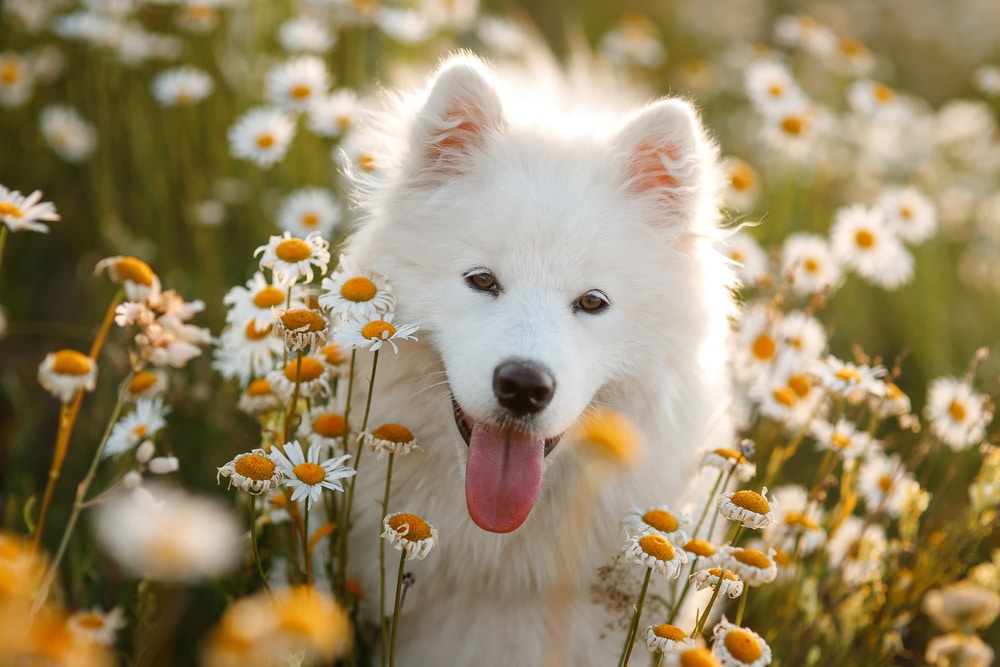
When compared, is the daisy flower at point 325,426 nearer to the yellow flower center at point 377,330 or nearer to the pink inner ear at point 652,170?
the yellow flower center at point 377,330

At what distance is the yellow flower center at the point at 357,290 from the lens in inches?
74.2

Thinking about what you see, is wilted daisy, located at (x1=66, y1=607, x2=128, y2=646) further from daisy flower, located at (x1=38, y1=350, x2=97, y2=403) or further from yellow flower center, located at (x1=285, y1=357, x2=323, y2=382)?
yellow flower center, located at (x1=285, y1=357, x2=323, y2=382)

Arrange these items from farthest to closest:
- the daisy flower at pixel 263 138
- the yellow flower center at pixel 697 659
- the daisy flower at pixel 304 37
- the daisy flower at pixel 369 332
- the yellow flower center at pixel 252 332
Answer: the daisy flower at pixel 304 37 → the daisy flower at pixel 263 138 → the yellow flower center at pixel 252 332 → the daisy flower at pixel 369 332 → the yellow flower center at pixel 697 659

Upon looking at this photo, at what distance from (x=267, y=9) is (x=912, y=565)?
4.28 metres

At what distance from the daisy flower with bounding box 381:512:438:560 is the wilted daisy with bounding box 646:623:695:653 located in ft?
1.46

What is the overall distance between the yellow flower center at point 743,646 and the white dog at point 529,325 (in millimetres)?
622

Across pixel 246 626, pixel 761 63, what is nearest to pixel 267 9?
pixel 761 63

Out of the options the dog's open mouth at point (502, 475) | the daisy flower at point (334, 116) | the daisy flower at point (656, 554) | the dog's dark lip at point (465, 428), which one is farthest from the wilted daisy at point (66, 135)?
the daisy flower at point (656, 554)

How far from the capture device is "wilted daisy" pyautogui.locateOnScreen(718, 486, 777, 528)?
159cm

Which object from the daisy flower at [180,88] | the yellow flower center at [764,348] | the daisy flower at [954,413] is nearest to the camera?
the daisy flower at [954,413]

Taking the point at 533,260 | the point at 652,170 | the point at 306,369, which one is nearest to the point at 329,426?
the point at 306,369

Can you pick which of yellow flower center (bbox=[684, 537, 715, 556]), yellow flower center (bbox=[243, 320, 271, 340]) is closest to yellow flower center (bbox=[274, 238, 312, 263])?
yellow flower center (bbox=[243, 320, 271, 340])

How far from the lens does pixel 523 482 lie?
2.08 meters

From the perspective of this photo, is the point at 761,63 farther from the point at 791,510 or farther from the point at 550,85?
the point at 791,510
